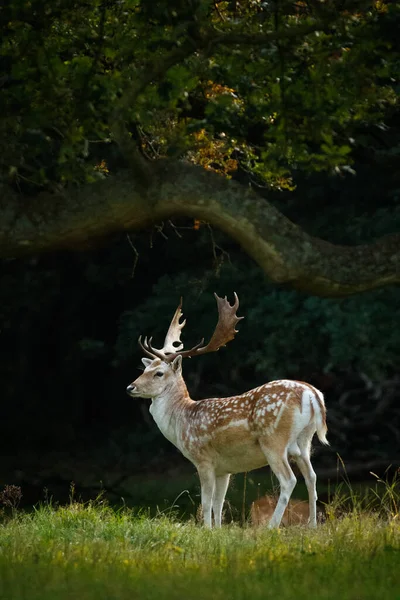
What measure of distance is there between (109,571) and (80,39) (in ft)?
14.1

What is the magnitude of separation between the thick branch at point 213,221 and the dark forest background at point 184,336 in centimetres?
496

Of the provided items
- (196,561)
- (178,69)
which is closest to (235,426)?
(196,561)

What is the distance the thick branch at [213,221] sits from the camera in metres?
8.09

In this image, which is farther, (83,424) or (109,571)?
(83,424)

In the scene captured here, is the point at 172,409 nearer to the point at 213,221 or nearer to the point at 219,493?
the point at 219,493

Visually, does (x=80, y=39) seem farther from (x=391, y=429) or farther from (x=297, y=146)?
(x=391, y=429)

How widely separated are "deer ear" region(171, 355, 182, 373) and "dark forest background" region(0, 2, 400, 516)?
3173 millimetres

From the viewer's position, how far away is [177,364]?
1095 centimetres

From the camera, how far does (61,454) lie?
20594 millimetres

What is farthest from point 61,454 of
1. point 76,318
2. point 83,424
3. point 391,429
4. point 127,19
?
point 127,19

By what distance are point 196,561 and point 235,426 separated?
2962 mm

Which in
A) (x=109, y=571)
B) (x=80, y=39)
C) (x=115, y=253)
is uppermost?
(x=80, y=39)

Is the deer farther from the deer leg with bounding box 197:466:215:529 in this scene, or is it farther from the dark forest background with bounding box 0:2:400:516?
the dark forest background with bounding box 0:2:400:516

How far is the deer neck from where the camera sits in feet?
34.9
